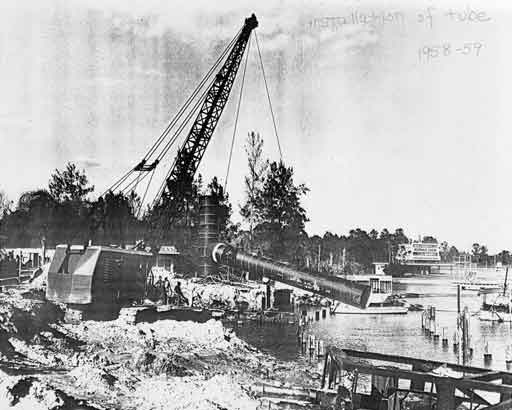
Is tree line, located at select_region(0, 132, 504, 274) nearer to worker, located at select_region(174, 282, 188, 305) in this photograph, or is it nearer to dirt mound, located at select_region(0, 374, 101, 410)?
worker, located at select_region(174, 282, 188, 305)

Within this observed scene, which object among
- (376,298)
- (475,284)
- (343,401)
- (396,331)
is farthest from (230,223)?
(475,284)

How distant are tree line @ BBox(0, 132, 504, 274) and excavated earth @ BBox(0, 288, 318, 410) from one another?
734 mm

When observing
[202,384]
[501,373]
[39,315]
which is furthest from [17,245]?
[501,373]

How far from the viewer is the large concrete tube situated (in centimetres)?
507

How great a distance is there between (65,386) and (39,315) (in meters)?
0.86

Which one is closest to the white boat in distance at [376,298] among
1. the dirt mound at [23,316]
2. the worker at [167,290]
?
the worker at [167,290]

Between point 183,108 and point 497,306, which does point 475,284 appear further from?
point 183,108

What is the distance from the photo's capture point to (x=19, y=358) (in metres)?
4.58

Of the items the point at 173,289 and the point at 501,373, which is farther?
the point at 173,289

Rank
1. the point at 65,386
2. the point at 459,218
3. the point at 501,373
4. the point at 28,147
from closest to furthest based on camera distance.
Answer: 1. the point at 501,373
2. the point at 65,386
3. the point at 28,147
4. the point at 459,218

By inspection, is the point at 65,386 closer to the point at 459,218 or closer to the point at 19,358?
the point at 19,358

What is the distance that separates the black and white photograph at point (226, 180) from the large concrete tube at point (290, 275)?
0.9 inches

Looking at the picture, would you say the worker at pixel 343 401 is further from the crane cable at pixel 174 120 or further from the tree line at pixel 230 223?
the crane cable at pixel 174 120

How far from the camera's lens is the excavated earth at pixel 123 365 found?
426 cm
